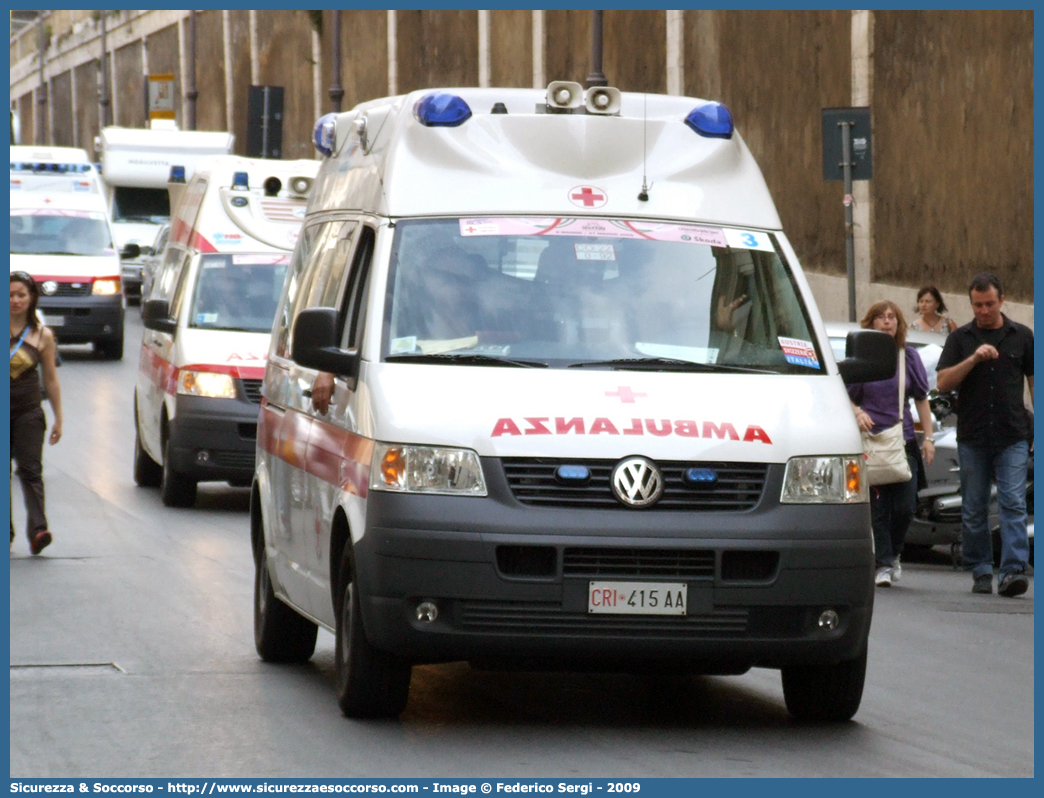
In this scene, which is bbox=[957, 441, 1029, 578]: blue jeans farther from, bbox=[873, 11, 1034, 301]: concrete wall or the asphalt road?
bbox=[873, 11, 1034, 301]: concrete wall

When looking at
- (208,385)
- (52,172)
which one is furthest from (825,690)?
(52,172)

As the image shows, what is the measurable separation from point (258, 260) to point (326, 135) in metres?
7.83

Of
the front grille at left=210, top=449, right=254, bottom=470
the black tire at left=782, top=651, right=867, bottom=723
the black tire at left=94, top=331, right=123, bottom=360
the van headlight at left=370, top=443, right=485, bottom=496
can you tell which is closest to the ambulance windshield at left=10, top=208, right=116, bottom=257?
the black tire at left=94, top=331, right=123, bottom=360

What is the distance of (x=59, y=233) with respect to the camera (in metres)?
31.5

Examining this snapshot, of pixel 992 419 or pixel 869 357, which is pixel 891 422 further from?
pixel 869 357

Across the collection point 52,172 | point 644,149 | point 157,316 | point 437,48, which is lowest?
point 157,316

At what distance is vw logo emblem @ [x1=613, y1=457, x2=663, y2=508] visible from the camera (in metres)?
7.19

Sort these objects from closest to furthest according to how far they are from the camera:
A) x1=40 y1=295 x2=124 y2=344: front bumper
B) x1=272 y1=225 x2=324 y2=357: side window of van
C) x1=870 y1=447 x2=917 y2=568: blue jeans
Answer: x1=272 y1=225 x2=324 y2=357: side window of van → x1=870 y1=447 x2=917 y2=568: blue jeans → x1=40 y1=295 x2=124 y2=344: front bumper

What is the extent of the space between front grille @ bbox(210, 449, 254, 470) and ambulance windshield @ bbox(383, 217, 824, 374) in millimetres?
8264

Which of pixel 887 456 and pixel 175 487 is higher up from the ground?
pixel 887 456

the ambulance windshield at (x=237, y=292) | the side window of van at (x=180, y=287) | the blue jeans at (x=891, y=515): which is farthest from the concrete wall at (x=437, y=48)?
the blue jeans at (x=891, y=515)

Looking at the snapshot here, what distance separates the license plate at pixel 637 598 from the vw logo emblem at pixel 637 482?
272 mm

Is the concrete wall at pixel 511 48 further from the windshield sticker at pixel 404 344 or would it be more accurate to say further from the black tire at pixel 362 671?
the black tire at pixel 362 671

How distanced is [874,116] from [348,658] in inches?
927
